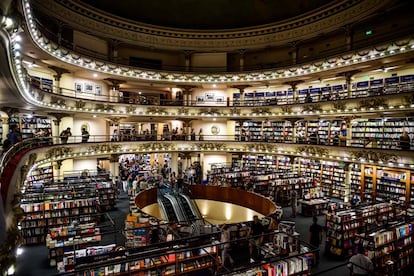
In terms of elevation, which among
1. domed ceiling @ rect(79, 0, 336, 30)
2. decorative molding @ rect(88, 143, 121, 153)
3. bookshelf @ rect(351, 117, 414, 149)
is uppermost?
domed ceiling @ rect(79, 0, 336, 30)

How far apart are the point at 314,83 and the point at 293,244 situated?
13338 mm

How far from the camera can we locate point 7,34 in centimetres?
362

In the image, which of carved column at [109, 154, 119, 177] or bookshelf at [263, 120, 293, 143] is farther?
bookshelf at [263, 120, 293, 143]

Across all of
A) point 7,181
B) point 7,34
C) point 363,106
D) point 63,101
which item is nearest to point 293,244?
point 7,181

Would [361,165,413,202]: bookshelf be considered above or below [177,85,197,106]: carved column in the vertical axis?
below

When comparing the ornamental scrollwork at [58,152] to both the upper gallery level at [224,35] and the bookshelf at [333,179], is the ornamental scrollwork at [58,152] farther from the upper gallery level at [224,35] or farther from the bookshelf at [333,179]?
the bookshelf at [333,179]

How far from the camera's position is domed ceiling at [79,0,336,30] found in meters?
18.7

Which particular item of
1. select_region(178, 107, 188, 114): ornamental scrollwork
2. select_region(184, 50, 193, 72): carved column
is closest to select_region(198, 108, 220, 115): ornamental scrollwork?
select_region(178, 107, 188, 114): ornamental scrollwork

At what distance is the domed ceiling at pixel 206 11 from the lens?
18688 millimetres

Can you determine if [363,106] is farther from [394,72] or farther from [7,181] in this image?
[7,181]

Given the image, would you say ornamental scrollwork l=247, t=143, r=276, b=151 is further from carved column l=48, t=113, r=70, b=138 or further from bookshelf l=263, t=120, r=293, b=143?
carved column l=48, t=113, r=70, b=138

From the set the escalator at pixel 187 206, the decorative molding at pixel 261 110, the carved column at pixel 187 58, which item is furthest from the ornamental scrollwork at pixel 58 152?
the decorative molding at pixel 261 110

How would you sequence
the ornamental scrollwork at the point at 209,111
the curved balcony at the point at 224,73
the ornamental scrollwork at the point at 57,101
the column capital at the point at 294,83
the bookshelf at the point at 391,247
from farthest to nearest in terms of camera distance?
the ornamental scrollwork at the point at 209,111 < the column capital at the point at 294,83 < the ornamental scrollwork at the point at 57,101 < the curved balcony at the point at 224,73 < the bookshelf at the point at 391,247

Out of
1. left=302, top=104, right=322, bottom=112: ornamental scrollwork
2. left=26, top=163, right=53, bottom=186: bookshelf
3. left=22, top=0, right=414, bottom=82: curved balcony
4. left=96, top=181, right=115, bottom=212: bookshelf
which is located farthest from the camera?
left=302, top=104, right=322, bottom=112: ornamental scrollwork
